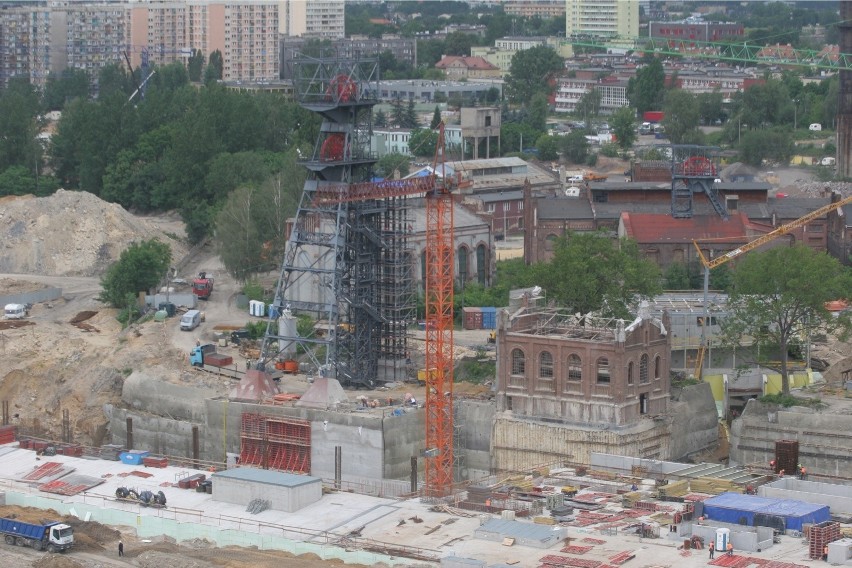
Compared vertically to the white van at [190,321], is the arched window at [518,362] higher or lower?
higher

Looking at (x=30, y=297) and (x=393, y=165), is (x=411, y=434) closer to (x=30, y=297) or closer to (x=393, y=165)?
(x=30, y=297)

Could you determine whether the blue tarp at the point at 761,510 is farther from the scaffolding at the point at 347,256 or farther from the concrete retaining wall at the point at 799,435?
the scaffolding at the point at 347,256

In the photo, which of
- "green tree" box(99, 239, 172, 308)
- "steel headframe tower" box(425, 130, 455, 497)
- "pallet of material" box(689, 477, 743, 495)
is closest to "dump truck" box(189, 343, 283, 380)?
"steel headframe tower" box(425, 130, 455, 497)

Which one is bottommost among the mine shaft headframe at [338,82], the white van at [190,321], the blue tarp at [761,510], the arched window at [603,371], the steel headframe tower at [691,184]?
the blue tarp at [761,510]

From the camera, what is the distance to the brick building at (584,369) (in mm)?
91875

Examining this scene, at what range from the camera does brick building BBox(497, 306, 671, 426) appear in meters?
91.9

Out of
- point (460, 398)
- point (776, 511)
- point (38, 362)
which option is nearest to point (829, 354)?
point (460, 398)

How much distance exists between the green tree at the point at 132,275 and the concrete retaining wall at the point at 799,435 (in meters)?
40.3

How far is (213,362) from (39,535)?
25208 mm

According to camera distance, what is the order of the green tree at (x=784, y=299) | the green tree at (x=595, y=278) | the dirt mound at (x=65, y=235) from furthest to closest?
1. the dirt mound at (x=65, y=235)
2. the green tree at (x=595, y=278)
3. the green tree at (x=784, y=299)

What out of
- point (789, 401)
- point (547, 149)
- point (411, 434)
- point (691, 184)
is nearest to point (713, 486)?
point (789, 401)

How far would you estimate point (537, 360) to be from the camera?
93.4 meters

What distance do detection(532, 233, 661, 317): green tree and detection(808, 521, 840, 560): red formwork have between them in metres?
25.6

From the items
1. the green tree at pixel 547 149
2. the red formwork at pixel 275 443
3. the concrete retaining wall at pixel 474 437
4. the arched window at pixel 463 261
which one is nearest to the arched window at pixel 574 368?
the concrete retaining wall at pixel 474 437
